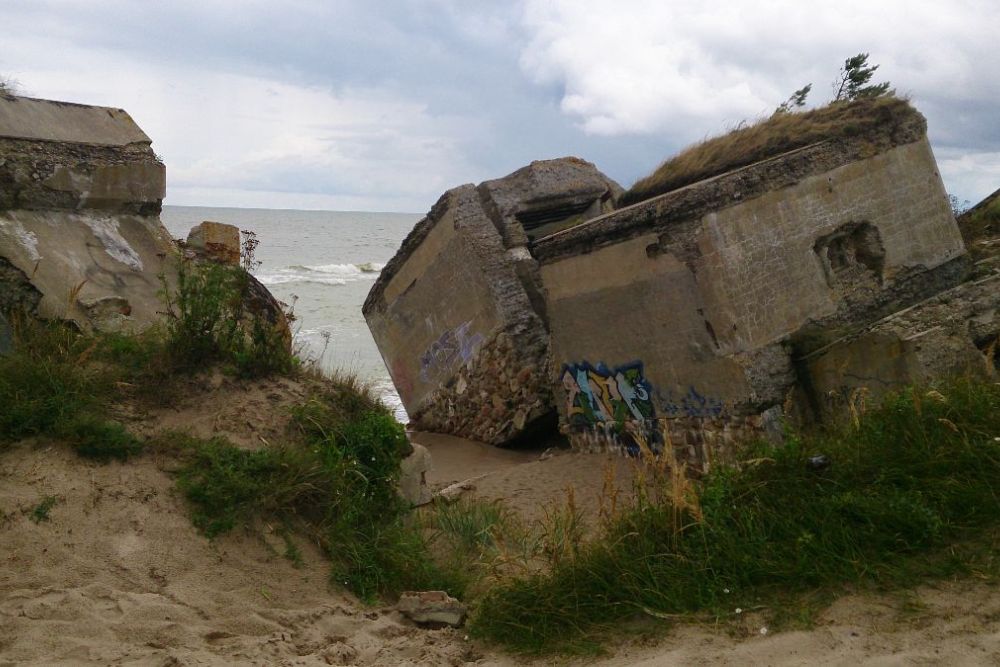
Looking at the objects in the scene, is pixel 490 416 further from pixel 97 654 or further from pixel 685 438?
pixel 97 654

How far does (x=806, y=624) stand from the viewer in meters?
3.29

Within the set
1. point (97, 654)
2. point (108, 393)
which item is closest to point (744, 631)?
point (97, 654)

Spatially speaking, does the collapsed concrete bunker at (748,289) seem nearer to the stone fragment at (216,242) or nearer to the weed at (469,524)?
the weed at (469,524)

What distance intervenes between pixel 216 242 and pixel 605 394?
3946mm

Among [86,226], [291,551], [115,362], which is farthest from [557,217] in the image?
[291,551]

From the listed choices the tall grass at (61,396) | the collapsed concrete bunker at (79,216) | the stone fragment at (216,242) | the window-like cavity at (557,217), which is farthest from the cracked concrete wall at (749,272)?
the tall grass at (61,396)

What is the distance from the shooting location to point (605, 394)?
8227mm

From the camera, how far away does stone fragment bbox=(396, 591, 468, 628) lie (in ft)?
13.4

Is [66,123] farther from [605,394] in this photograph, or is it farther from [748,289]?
[748,289]

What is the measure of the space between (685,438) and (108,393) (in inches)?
188

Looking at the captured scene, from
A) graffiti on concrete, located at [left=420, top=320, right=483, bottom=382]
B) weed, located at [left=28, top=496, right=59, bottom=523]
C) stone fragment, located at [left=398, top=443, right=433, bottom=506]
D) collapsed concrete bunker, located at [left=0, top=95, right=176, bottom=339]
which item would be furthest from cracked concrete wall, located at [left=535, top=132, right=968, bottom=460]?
weed, located at [left=28, top=496, right=59, bottom=523]

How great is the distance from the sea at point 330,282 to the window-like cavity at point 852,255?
4.00 metres

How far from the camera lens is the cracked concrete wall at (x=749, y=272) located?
6898 millimetres

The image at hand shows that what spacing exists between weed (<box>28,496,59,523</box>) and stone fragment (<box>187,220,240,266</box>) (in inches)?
120
